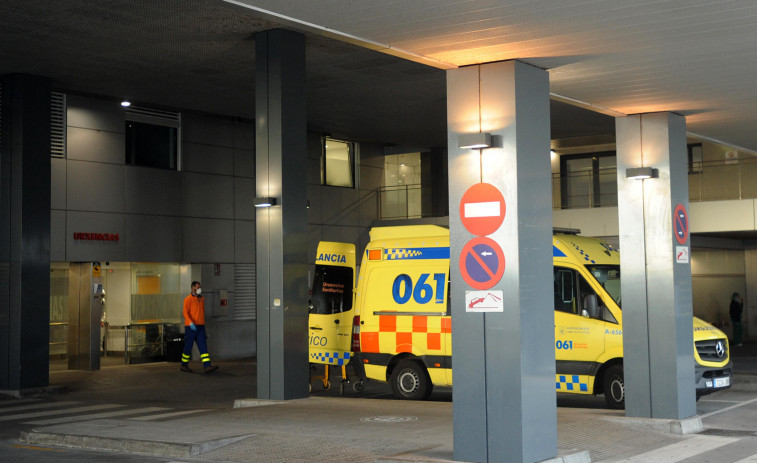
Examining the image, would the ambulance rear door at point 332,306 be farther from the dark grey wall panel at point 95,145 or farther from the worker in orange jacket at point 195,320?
the dark grey wall panel at point 95,145

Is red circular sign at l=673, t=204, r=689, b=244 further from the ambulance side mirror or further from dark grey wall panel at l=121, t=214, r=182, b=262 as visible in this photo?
dark grey wall panel at l=121, t=214, r=182, b=262

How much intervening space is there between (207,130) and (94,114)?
345 cm

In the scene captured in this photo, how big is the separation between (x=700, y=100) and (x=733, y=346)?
61.8 feet

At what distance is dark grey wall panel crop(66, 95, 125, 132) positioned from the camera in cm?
2084

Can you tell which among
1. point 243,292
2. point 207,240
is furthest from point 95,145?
point 243,292

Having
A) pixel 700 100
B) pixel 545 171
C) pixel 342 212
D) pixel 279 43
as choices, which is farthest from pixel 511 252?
pixel 342 212

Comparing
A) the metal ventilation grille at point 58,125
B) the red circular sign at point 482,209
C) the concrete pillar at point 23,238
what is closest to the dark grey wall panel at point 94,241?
the metal ventilation grille at point 58,125

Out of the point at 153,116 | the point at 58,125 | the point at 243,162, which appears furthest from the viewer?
the point at 243,162

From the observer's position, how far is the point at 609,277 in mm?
13883

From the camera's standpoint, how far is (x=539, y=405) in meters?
8.01

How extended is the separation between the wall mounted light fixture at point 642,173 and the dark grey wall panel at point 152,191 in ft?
46.6

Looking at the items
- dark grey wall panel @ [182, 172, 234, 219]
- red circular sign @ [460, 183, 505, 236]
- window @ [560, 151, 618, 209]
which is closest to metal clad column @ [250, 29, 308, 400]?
red circular sign @ [460, 183, 505, 236]

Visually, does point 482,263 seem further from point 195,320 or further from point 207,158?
point 207,158

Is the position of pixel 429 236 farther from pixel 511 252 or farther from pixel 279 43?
pixel 511 252
